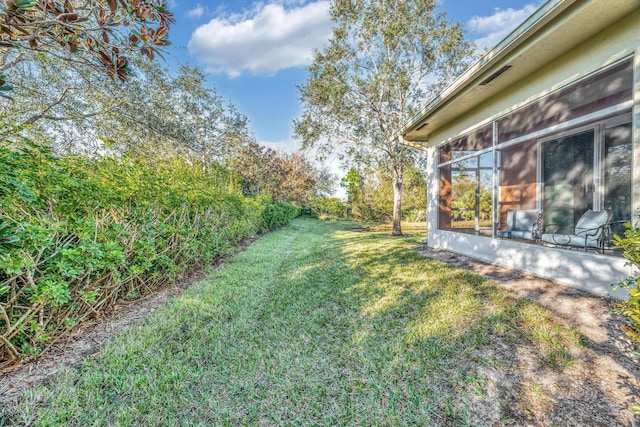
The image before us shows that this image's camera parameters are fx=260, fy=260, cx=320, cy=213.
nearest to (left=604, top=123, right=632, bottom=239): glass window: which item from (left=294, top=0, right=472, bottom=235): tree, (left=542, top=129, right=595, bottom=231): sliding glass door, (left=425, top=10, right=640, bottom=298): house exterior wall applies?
(left=542, top=129, right=595, bottom=231): sliding glass door

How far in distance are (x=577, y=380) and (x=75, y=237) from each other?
449cm

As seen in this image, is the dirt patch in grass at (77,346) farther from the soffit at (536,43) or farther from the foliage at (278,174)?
the foliage at (278,174)

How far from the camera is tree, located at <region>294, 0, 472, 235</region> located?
10352 millimetres

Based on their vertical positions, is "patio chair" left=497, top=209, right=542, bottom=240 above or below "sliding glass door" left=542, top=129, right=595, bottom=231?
below

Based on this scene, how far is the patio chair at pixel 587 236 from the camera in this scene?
389 cm

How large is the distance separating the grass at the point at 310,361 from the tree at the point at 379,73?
28.1 feet

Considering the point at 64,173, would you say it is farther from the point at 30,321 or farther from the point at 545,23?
the point at 545,23

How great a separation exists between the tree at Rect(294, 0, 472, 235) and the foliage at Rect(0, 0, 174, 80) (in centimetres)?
964

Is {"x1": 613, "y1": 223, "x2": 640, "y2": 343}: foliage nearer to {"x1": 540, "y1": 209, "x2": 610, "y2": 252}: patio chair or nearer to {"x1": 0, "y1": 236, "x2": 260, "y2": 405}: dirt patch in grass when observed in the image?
{"x1": 540, "y1": 209, "x2": 610, "y2": 252}: patio chair

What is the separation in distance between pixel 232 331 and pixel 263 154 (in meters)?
17.2

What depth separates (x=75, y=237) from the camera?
8.45 ft

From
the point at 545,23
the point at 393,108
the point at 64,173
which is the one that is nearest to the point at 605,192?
the point at 545,23

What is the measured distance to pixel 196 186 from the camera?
4.88 m

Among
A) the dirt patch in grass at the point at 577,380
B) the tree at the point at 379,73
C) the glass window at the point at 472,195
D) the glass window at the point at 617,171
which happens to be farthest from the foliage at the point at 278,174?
the dirt patch in grass at the point at 577,380
